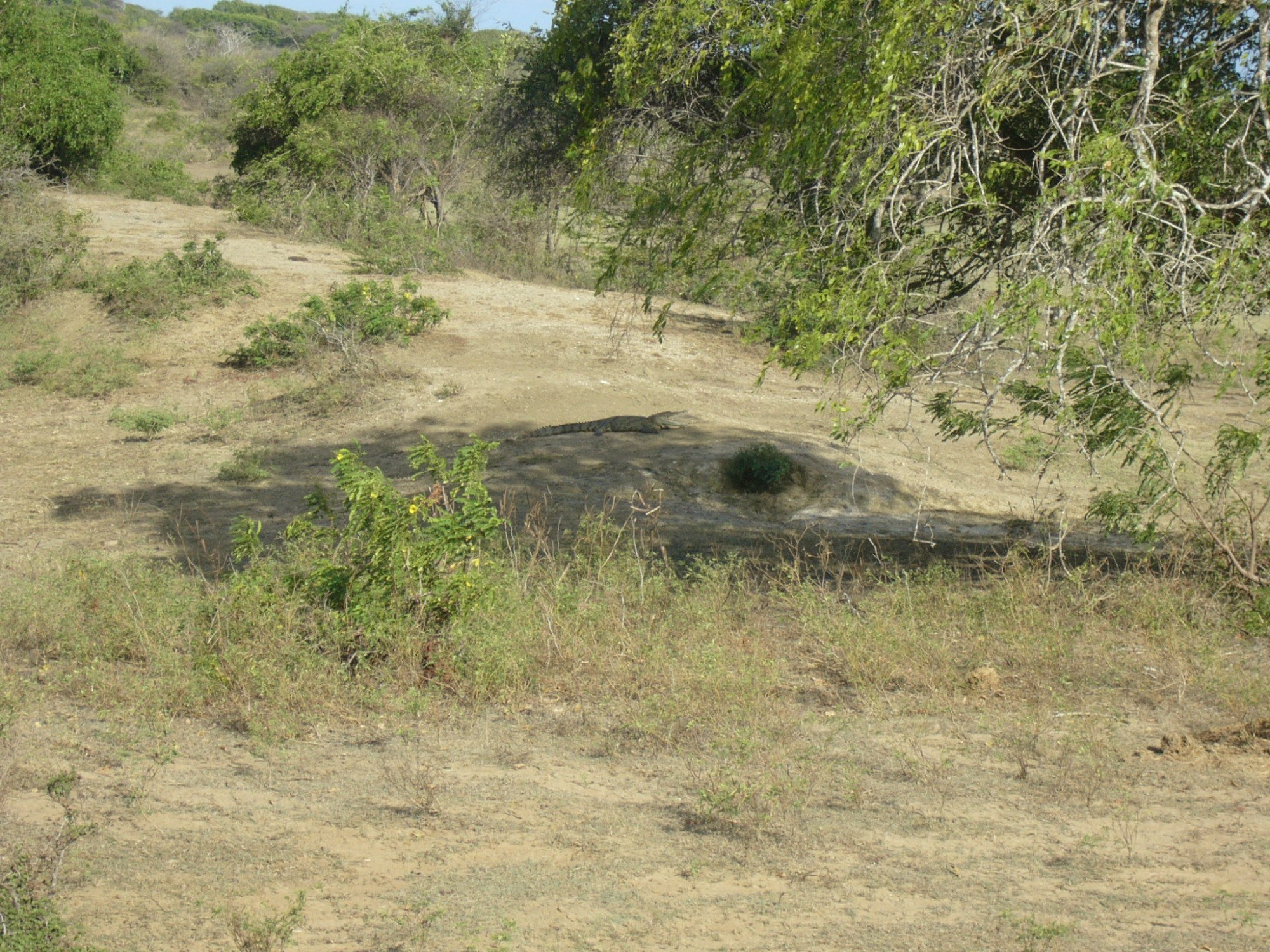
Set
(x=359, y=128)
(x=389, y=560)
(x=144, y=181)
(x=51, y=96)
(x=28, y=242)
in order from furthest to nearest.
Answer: (x=144, y=181), (x=359, y=128), (x=51, y=96), (x=28, y=242), (x=389, y=560)

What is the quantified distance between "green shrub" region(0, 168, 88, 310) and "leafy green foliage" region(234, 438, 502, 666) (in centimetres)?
1052

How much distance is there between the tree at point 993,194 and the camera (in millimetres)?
4641

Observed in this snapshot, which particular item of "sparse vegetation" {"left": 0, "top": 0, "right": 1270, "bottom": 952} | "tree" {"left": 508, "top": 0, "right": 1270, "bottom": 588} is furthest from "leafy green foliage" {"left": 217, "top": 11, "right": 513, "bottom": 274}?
"tree" {"left": 508, "top": 0, "right": 1270, "bottom": 588}

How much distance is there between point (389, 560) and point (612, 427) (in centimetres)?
579

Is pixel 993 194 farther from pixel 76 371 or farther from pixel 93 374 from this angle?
pixel 76 371

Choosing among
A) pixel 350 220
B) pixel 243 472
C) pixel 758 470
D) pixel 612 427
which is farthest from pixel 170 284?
pixel 758 470

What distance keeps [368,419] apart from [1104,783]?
8906mm

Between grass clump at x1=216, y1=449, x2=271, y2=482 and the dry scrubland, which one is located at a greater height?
the dry scrubland

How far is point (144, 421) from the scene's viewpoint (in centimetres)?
1120

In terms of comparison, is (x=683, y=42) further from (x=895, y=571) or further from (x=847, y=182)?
(x=895, y=571)

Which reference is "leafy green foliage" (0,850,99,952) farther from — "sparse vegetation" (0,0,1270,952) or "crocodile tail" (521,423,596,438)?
"crocodile tail" (521,423,596,438)

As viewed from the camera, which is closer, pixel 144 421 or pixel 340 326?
pixel 144 421

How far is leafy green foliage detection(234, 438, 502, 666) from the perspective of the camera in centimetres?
522

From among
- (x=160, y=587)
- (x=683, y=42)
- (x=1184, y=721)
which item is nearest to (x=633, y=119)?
(x=683, y=42)
